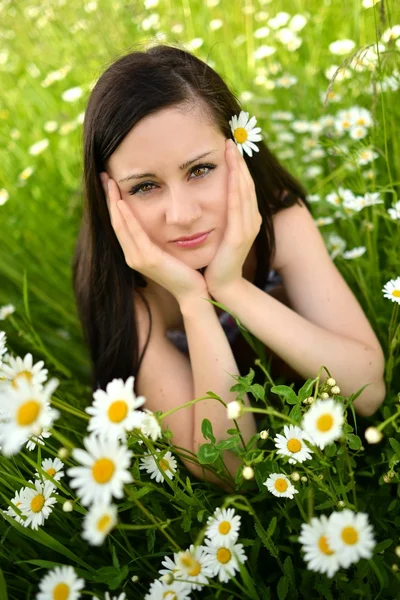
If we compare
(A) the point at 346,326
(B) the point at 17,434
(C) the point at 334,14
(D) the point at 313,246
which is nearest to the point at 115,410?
(B) the point at 17,434

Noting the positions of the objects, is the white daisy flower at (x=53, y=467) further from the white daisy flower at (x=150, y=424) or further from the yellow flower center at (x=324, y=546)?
the yellow flower center at (x=324, y=546)

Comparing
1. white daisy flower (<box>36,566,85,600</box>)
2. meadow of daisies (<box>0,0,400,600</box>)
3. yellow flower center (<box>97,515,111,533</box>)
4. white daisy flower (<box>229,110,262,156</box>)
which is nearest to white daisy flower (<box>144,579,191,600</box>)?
meadow of daisies (<box>0,0,400,600</box>)

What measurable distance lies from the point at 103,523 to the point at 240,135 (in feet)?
2.77

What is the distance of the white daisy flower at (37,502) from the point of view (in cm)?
82

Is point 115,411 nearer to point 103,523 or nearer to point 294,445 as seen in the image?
point 103,523

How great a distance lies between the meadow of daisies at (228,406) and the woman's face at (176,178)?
0.26 metres

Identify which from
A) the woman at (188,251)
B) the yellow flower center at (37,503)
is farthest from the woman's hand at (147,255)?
the yellow flower center at (37,503)

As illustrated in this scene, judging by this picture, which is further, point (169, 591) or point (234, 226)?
point (234, 226)

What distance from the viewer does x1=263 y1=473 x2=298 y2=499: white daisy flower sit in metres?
0.78

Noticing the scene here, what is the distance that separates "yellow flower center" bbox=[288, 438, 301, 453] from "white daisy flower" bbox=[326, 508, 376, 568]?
0.66ft

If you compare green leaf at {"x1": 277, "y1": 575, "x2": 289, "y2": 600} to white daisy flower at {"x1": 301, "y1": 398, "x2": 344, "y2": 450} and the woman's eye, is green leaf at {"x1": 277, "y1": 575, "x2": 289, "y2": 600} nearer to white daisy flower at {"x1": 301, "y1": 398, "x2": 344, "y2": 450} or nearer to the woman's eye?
white daisy flower at {"x1": 301, "y1": 398, "x2": 344, "y2": 450}

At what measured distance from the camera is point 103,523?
537 mm

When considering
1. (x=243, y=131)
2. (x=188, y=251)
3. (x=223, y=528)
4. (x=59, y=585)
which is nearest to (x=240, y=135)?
(x=243, y=131)

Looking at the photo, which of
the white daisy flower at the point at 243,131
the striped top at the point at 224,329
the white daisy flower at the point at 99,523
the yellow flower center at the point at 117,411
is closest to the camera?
the white daisy flower at the point at 99,523
